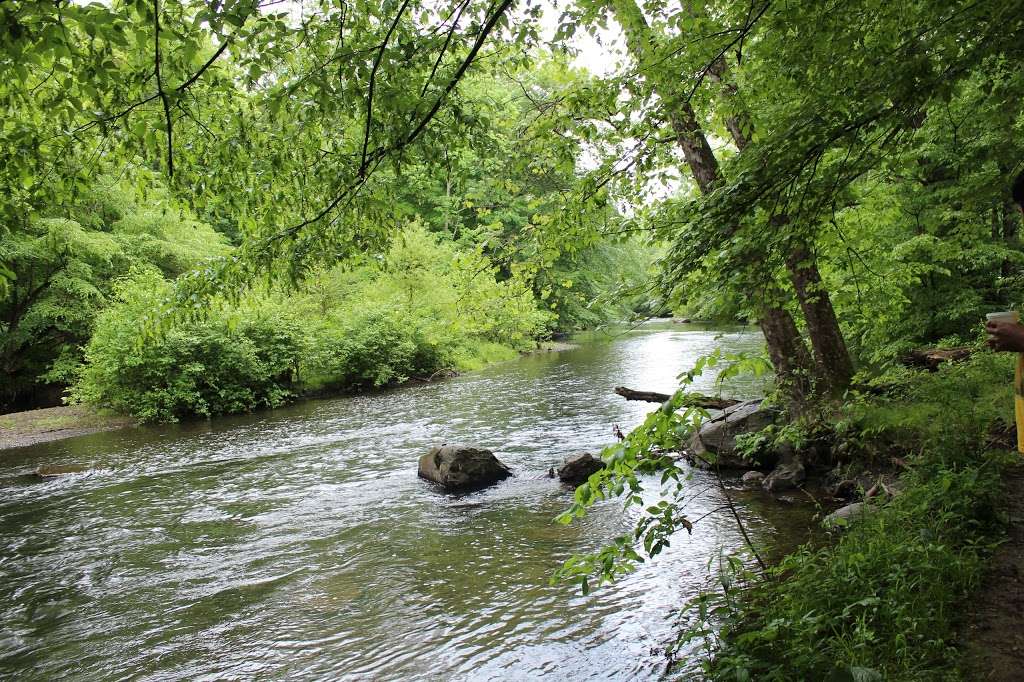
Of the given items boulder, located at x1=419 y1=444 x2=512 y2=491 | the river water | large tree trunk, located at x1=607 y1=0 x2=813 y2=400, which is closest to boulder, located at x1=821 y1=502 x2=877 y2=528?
the river water

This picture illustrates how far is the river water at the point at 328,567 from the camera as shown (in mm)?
6012

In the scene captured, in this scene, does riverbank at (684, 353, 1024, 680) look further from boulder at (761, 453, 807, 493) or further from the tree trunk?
the tree trunk

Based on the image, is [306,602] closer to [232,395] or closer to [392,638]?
[392,638]

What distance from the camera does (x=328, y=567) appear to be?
26.8 ft

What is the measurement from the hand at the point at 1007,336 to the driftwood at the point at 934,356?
24.6ft

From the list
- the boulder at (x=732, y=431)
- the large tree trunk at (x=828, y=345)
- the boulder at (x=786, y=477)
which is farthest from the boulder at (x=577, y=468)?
the large tree trunk at (x=828, y=345)

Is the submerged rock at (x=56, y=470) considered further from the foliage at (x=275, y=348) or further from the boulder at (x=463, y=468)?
the boulder at (x=463, y=468)

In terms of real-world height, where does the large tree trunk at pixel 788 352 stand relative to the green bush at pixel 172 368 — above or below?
below

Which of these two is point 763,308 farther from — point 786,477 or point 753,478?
point 753,478

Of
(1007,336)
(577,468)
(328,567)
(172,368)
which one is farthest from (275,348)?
(1007,336)

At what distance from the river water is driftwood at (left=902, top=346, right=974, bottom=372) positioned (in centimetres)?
422

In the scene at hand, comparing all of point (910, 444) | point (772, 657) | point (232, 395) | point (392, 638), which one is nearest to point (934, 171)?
point (910, 444)

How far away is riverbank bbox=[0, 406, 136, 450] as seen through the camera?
726 inches

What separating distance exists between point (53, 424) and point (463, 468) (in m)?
15.4
